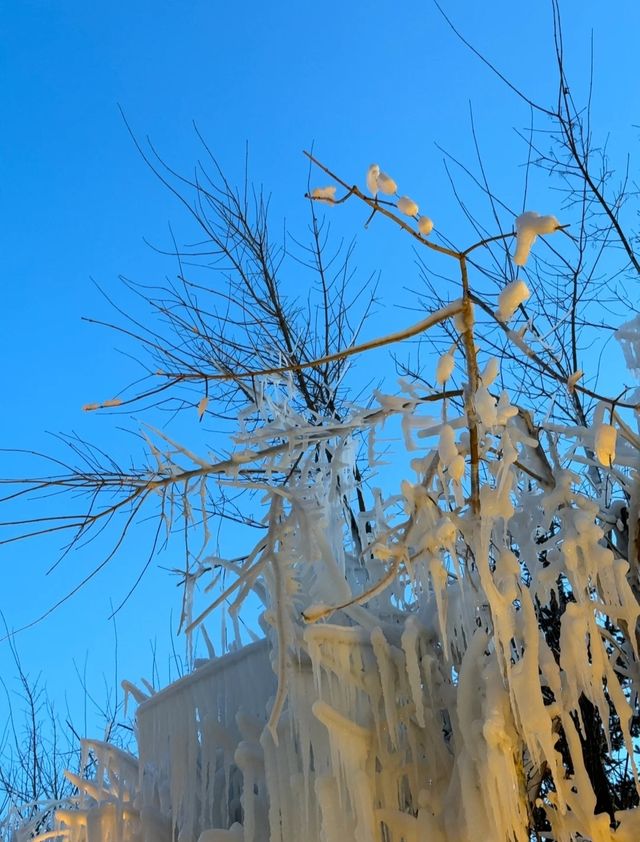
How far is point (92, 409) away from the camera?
2.10 metres

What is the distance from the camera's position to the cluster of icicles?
6.82ft

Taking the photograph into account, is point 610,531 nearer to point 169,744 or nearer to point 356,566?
point 356,566

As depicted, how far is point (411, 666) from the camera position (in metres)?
2.57

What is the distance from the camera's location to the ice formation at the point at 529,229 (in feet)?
5.05

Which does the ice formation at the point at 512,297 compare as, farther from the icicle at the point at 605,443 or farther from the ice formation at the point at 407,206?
the icicle at the point at 605,443

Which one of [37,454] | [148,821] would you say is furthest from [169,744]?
[37,454]

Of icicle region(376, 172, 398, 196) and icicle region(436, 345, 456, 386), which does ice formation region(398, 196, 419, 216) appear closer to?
icicle region(376, 172, 398, 196)

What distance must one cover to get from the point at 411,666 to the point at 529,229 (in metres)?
1.52

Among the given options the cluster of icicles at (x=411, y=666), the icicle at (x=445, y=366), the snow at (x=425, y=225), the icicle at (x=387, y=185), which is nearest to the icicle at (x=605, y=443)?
the cluster of icicles at (x=411, y=666)

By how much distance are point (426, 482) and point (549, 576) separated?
0.56 m

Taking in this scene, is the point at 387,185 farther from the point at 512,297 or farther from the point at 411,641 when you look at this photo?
the point at 411,641

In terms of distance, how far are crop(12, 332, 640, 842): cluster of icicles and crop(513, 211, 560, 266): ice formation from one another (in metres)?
0.28

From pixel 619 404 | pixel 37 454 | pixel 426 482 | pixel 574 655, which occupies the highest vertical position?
pixel 37 454

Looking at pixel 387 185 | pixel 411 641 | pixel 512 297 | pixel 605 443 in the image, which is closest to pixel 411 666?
pixel 411 641
